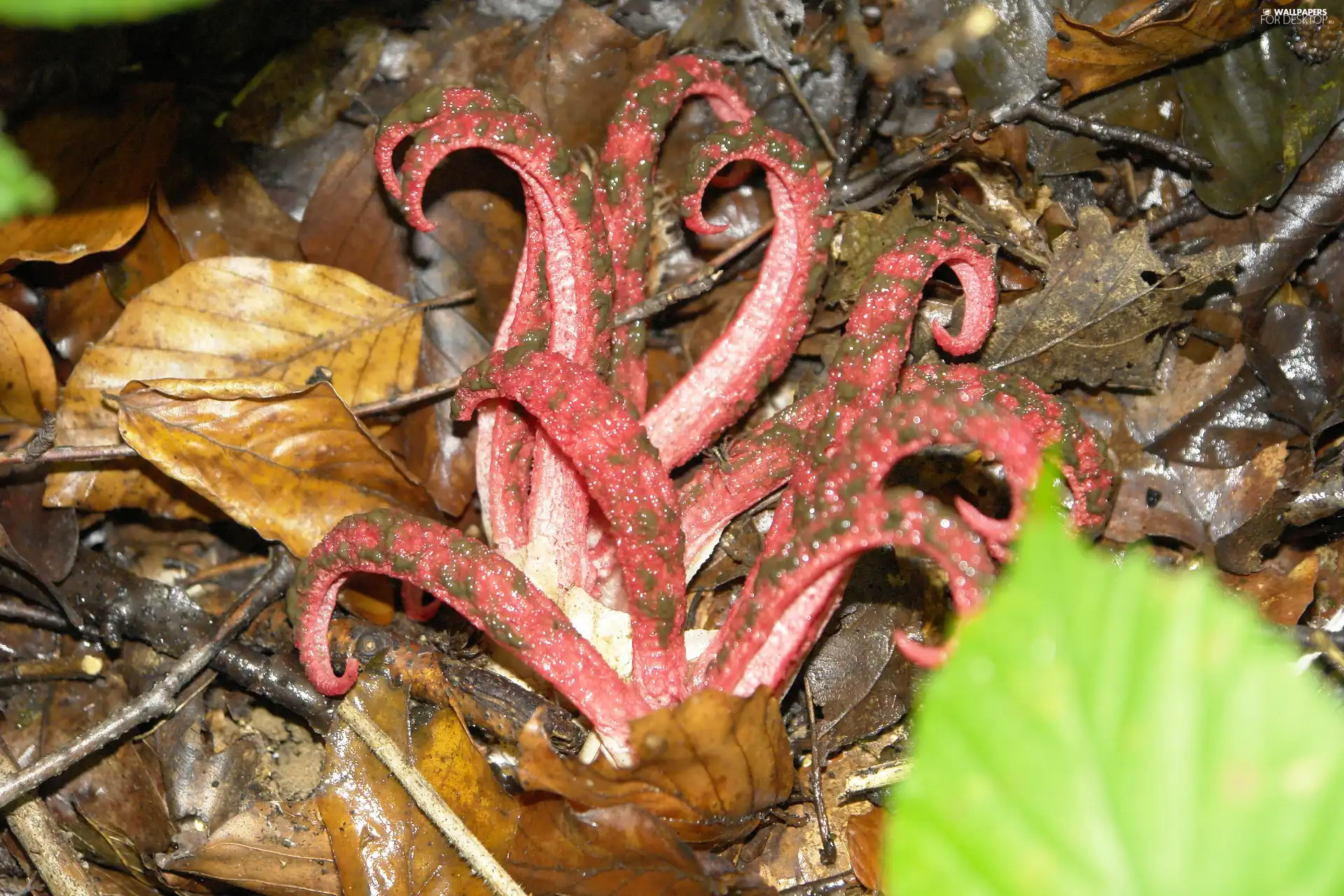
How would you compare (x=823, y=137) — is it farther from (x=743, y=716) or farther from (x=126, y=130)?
(x=126, y=130)

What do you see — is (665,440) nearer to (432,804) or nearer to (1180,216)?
(432,804)

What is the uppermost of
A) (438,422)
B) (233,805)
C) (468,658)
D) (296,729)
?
(438,422)

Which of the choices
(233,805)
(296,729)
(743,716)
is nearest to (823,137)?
(743,716)

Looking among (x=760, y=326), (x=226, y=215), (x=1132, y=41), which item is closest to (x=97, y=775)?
(x=226, y=215)

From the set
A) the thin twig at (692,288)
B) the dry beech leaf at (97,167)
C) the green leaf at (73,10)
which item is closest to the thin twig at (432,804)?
the thin twig at (692,288)

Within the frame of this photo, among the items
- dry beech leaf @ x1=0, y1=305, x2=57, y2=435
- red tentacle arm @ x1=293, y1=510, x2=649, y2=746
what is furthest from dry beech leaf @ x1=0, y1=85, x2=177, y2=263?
red tentacle arm @ x1=293, y1=510, x2=649, y2=746

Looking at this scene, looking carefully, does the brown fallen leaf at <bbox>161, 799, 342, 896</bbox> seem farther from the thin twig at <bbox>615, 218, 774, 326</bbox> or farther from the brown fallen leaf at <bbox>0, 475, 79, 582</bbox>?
the thin twig at <bbox>615, 218, 774, 326</bbox>
